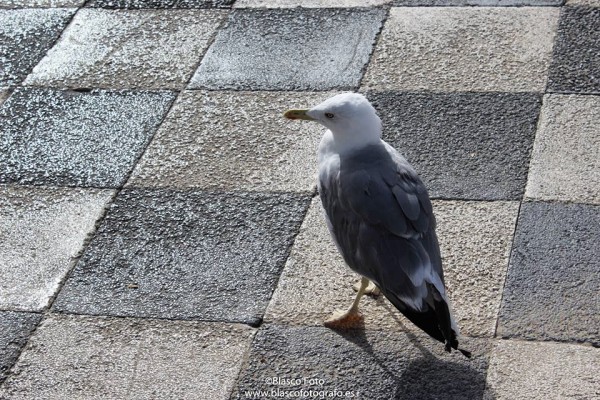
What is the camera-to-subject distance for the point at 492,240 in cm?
498

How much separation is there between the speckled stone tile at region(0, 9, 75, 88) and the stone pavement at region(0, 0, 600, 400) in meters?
0.02

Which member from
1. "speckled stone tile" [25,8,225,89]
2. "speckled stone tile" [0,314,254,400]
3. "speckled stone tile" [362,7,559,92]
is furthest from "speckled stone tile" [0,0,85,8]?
"speckled stone tile" [0,314,254,400]

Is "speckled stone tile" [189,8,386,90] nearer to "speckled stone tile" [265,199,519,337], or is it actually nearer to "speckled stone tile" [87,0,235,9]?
"speckled stone tile" [87,0,235,9]

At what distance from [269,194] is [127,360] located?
4.40 ft

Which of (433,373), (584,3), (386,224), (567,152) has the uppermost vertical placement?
(386,224)

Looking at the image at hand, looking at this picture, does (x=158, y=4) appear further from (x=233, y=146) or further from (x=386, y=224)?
(x=386, y=224)

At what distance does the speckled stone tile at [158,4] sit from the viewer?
7.38 meters

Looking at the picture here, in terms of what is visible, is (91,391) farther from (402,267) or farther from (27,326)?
(402,267)

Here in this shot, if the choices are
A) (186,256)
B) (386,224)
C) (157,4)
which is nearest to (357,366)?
(386,224)

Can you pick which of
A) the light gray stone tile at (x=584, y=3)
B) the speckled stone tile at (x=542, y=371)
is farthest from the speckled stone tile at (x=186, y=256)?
the light gray stone tile at (x=584, y=3)

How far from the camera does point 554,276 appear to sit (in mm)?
4707

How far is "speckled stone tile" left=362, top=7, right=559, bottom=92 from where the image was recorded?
6.25 meters

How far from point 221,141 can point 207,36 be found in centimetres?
128

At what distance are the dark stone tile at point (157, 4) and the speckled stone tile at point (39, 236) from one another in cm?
220
